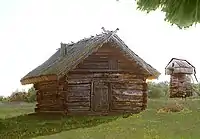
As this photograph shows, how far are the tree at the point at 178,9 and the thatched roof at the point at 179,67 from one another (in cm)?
4230

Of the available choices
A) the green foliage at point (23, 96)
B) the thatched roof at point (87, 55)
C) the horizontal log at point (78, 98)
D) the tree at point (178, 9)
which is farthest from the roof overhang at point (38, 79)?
the tree at point (178, 9)

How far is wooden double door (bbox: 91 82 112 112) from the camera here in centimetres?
2942

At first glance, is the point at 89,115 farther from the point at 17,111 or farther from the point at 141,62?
the point at 17,111

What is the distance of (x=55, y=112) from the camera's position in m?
30.5

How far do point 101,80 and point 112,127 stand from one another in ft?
23.4

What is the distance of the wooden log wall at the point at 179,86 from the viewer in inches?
1804

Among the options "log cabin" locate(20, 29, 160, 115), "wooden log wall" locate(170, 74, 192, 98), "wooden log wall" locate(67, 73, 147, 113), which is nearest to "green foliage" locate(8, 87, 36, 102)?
"wooden log wall" locate(170, 74, 192, 98)

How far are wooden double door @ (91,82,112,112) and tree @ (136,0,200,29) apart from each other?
24973mm

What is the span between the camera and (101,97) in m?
29.6

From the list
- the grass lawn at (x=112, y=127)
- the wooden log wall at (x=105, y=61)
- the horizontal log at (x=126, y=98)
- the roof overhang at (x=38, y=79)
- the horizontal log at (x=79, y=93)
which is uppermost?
the wooden log wall at (x=105, y=61)

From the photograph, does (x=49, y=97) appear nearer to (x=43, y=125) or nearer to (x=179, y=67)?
(x=43, y=125)

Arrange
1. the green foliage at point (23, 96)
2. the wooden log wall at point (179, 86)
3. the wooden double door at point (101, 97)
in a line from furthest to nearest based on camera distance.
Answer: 1. the green foliage at point (23, 96)
2. the wooden log wall at point (179, 86)
3. the wooden double door at point (101, 97)

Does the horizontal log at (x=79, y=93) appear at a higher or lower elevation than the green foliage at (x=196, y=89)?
lower

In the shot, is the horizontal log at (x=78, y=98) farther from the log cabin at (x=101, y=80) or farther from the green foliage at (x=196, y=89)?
the green foliage at (x=196, y=89)
